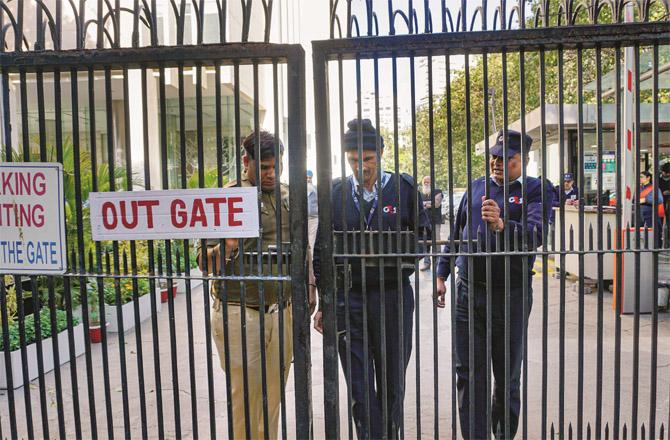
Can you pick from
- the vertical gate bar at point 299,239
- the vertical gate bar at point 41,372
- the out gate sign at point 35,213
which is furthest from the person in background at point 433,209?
the vertical gate bar at point 41,372

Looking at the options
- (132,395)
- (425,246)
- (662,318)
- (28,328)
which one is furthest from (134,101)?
(425,246)

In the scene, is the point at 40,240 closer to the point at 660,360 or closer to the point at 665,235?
the point at 665,235

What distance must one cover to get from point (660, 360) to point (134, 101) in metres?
14.0

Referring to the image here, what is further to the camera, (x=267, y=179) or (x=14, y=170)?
(x=267, y=179)

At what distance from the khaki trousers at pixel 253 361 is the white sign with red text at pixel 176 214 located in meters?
0.70

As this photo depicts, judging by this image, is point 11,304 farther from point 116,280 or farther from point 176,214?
point 176,214

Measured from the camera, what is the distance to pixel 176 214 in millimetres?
2727

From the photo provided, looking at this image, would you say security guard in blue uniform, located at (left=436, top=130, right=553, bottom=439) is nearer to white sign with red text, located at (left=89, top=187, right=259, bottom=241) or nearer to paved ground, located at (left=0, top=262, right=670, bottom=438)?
paved ground, located at (left=0, top=262, right=670, bottom=438)

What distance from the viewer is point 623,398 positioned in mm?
4805

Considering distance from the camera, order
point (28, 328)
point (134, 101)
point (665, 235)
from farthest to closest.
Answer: point (134, 101), point (28, 328), point (665, 235)

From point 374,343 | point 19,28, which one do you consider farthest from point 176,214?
point 374,343

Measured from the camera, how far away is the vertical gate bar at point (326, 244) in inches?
103

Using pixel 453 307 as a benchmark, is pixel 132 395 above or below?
below

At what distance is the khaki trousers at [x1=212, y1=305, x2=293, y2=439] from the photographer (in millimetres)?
3232
